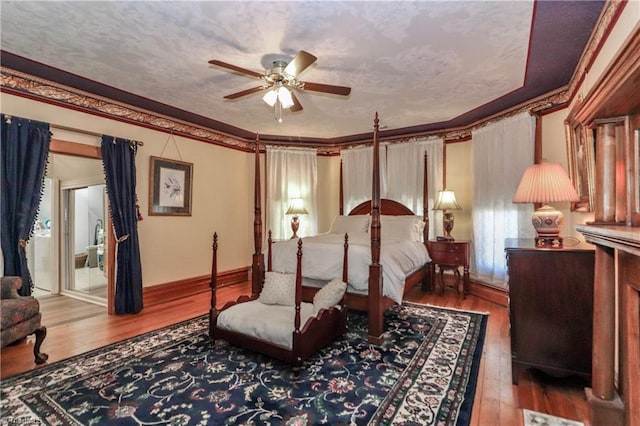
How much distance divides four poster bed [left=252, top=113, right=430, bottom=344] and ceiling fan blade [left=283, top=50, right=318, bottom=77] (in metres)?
0.90

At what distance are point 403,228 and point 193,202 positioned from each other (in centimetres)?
312

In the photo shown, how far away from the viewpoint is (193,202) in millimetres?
4762

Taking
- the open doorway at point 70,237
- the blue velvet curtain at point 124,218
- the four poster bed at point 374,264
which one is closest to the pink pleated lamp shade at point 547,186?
the four poster bed at point 374,264

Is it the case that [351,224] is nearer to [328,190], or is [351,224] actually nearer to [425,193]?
[425,193]

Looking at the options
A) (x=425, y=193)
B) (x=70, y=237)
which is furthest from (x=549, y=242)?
(x=70, y=237)

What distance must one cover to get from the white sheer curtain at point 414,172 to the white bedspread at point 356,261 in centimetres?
125

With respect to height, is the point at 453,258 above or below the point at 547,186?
below

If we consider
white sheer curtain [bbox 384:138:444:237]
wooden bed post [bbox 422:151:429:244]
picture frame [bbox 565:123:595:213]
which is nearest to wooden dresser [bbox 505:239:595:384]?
picture frame [bbox 565:123:595:213]

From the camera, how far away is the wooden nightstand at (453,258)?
431cm

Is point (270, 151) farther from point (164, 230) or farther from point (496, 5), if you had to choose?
point (496, 5)

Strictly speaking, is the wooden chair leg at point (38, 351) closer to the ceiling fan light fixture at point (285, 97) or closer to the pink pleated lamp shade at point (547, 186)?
the ceiling fan light fixture at point (285, 97)

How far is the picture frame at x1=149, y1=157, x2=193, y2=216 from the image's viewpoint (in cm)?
422

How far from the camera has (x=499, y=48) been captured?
2533 millimetres

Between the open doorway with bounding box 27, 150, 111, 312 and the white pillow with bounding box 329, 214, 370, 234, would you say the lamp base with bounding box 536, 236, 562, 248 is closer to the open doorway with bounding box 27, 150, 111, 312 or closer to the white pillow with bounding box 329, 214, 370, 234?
the white pillow with bounding box 329, 214, 370, 234
